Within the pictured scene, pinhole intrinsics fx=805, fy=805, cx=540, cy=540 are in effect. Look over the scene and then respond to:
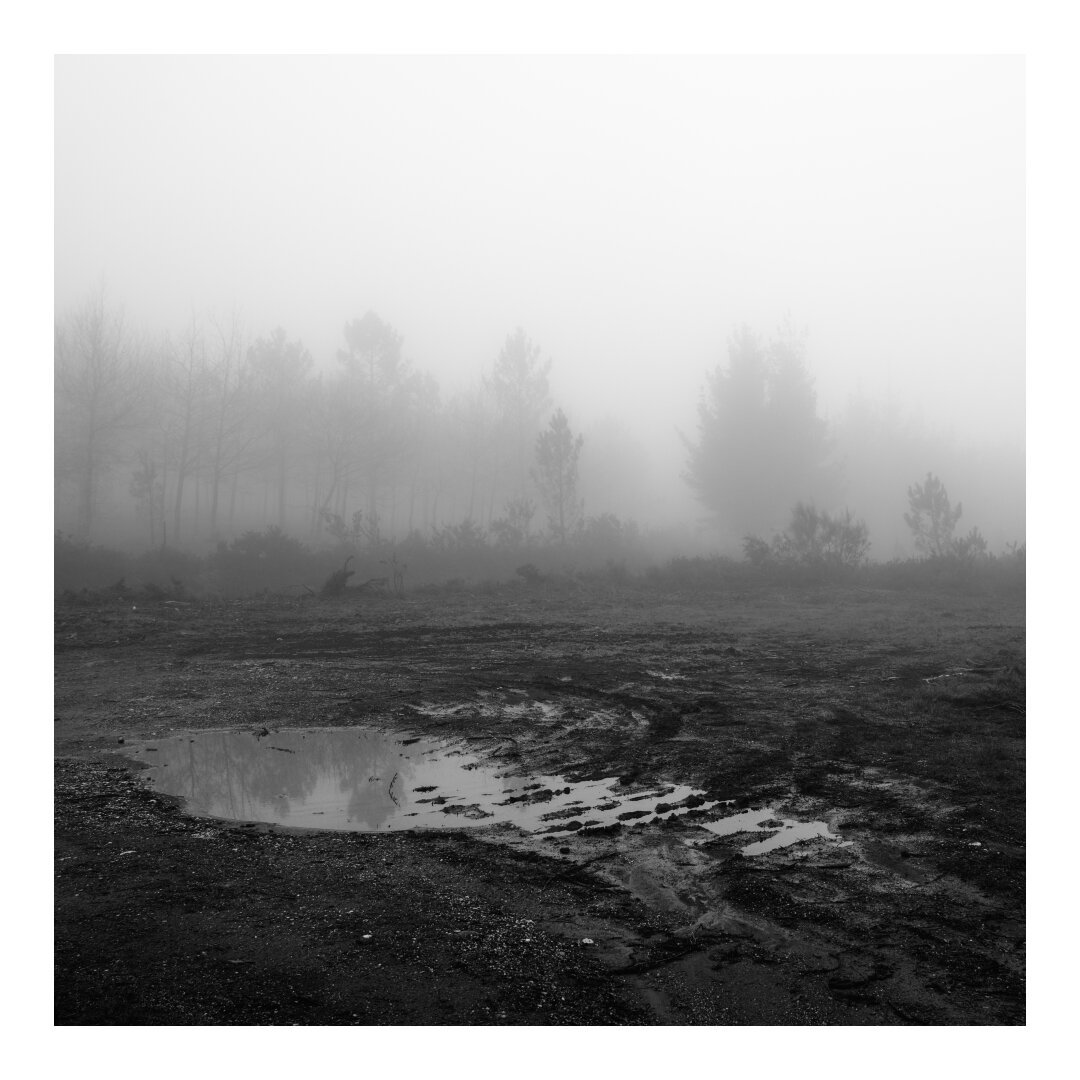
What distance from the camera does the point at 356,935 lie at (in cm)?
347

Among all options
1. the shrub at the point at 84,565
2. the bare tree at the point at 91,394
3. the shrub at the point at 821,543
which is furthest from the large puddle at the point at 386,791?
the shrub at the point at 821,543

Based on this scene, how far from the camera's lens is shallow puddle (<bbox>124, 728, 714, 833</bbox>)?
17.4ft

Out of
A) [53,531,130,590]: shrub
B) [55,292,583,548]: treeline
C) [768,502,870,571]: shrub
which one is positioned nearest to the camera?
[53,531,130,590]: shrub

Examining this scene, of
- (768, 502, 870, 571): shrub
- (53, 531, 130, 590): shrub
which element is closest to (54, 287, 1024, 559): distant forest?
(768, 502, 870, 571): shrub

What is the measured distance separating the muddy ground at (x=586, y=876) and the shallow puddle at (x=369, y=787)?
0.25 m

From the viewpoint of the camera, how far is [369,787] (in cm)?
604

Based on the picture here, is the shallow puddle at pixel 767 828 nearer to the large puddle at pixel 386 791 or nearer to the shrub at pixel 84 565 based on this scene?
the large puddle at pixel 386 791

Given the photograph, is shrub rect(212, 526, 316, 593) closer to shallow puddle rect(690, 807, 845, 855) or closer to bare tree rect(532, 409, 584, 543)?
bare tree rect(532, 409, 584, 543)

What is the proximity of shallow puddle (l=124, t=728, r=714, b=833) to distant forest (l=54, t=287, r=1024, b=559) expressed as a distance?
2083cm

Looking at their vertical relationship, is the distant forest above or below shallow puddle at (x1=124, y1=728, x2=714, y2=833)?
above

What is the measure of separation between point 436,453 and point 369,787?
31.1 metres

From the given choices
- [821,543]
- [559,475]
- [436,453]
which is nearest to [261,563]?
[559,475]

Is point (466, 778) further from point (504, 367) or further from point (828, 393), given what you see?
point (828, 393)

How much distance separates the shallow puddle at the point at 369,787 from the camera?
17.4 feet
